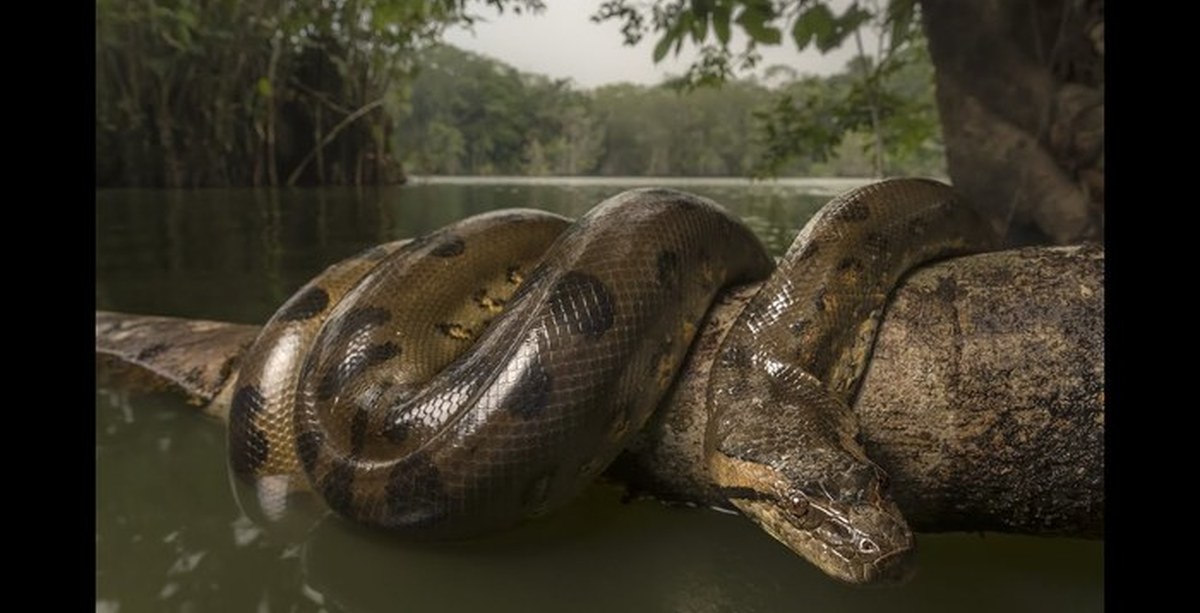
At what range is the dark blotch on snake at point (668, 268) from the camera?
2.29 m

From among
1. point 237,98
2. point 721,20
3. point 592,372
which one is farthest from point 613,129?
point 237,98

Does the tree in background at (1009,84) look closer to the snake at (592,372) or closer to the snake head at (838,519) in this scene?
the snake at (592,372)

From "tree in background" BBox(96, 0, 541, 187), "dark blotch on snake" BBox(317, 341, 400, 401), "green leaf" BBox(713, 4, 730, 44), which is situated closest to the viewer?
"dark blotch on snake" BBox(317, 341, 400, 401)

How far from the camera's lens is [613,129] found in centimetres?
531

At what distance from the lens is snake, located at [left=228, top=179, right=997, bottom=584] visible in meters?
1.99

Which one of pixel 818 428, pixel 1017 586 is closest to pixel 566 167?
pixel 818 428

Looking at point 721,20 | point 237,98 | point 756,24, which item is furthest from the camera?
point 237,98

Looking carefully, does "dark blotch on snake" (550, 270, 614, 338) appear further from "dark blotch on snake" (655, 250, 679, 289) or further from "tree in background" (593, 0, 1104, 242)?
"tree in background" (593, 0, 1104, 242)

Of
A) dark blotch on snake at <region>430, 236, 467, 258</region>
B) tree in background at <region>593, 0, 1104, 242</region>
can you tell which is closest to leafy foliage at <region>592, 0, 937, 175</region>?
tree in background at <region>593, 0, 1104, 242</region>

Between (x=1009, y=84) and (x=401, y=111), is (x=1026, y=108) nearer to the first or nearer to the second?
(x=1009, y=84)

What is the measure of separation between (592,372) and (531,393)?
0.56 ft

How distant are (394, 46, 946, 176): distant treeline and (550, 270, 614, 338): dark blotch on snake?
3.02 metres

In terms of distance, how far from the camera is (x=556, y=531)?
7.67 ft
